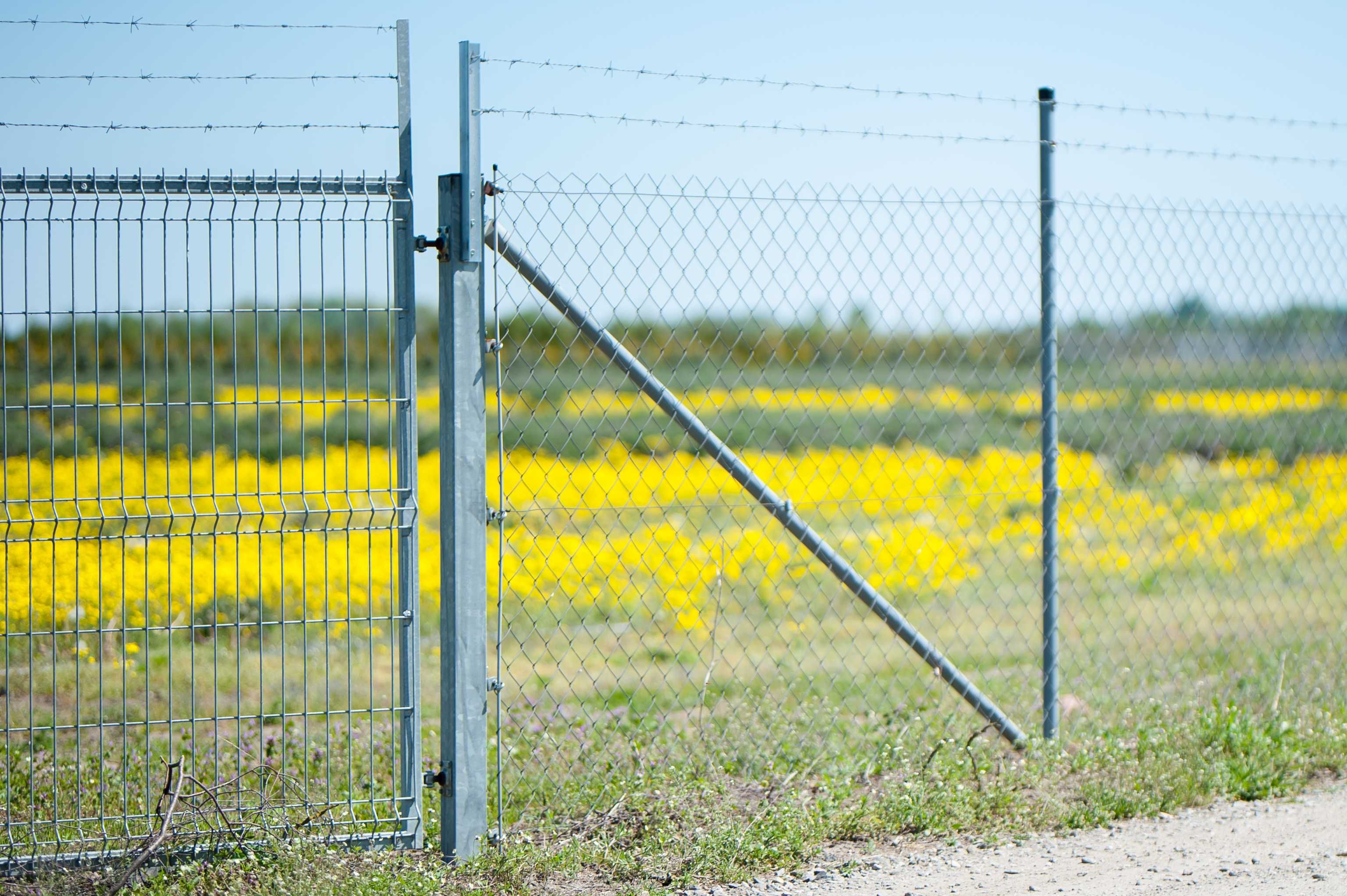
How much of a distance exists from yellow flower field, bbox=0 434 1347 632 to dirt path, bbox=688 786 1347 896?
4.48 feet

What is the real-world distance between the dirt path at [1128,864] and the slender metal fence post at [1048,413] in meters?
0.69

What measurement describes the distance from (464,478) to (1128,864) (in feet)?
8.46

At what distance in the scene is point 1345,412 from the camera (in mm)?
16938

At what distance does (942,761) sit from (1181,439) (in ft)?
51.1

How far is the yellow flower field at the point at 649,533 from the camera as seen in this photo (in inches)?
264

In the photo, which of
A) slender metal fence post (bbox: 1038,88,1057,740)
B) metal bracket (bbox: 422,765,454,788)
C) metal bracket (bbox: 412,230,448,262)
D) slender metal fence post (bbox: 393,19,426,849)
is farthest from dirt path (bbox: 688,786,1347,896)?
metal bracket (bbox: 412,230,448,262)

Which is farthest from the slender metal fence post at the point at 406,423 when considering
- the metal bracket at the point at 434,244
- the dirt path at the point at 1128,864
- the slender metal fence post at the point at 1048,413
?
the slender metal fence post at the point at 1048,413

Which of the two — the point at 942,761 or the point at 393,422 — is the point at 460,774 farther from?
the point at 942,761

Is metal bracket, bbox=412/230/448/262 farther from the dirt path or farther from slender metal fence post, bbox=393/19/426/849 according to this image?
the dirt path

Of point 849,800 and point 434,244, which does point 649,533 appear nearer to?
point 849,800

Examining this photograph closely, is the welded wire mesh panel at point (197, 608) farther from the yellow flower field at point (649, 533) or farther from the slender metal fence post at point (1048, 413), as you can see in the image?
the slender metal fence post at point (1048, 413)

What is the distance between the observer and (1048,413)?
4895 mm

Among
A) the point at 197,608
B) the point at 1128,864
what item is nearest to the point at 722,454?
the point at 1128,864

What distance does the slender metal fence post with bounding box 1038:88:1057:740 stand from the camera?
4.86 meters
